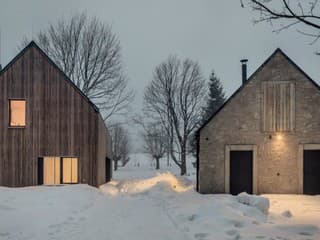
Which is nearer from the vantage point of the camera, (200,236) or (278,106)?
(200,236)

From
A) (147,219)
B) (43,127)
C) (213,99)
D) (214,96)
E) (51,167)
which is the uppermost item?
(214,96)

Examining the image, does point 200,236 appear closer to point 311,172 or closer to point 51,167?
point 311,172

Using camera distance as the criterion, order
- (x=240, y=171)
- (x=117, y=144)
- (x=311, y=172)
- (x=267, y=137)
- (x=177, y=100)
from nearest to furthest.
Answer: (x=311, y=172) < (x=267, y=137) < (x=240, y=171) < (x=177, y=100) < (x=117, y=144)

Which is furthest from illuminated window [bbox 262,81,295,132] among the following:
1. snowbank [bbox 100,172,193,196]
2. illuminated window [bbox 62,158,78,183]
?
illuminated window [bbox 62,158,78,183]

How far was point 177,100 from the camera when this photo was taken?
40.6m

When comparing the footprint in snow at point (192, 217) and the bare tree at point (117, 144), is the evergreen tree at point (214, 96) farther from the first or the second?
the footprint in snow at point (192, 217)

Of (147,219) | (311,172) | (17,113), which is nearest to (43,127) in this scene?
(17,113)

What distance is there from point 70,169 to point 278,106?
37.5 ft

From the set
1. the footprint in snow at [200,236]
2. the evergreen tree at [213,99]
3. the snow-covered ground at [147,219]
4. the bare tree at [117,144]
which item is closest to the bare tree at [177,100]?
the evergreen tree at [213,99]

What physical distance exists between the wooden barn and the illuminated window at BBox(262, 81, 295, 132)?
9008 mm

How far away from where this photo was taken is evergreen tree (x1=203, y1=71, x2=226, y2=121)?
4115cm

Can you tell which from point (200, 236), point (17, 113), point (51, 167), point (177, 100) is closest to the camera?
Answer: point (200, 236)

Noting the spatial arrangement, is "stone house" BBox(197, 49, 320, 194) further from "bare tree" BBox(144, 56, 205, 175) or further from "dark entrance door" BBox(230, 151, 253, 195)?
"bare tree" BBox(144, 56, 205, 175)

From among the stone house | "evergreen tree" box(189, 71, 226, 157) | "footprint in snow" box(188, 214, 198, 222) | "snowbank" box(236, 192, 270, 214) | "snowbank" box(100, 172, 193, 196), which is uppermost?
"evergreen tree" box(189, 71, 226, 157)
